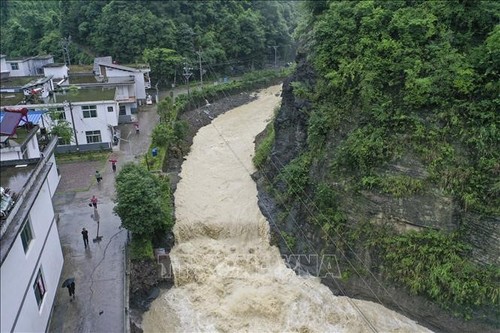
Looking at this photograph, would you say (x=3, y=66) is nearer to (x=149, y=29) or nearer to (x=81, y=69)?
(x=81, y=69)

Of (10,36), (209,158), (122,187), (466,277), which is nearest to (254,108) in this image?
(209,158)

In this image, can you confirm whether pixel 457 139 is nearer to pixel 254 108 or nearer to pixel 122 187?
pixel 122 187

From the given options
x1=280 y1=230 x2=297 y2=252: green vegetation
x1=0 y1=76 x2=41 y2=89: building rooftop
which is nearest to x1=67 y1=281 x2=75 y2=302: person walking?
x1=280 y1=230 x2=297 y2=252: green vegetation

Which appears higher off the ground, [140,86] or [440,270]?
[140,86]

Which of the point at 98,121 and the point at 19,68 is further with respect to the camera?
the point at 19,68

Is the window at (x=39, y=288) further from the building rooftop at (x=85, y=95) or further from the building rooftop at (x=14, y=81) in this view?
the building rooftop at (x=14, y=81)

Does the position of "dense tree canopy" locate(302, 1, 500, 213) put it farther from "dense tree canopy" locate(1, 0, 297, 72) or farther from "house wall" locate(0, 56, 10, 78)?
"house wall" locate(0, 56, 10, 78)

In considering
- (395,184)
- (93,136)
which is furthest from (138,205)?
(93,136)
